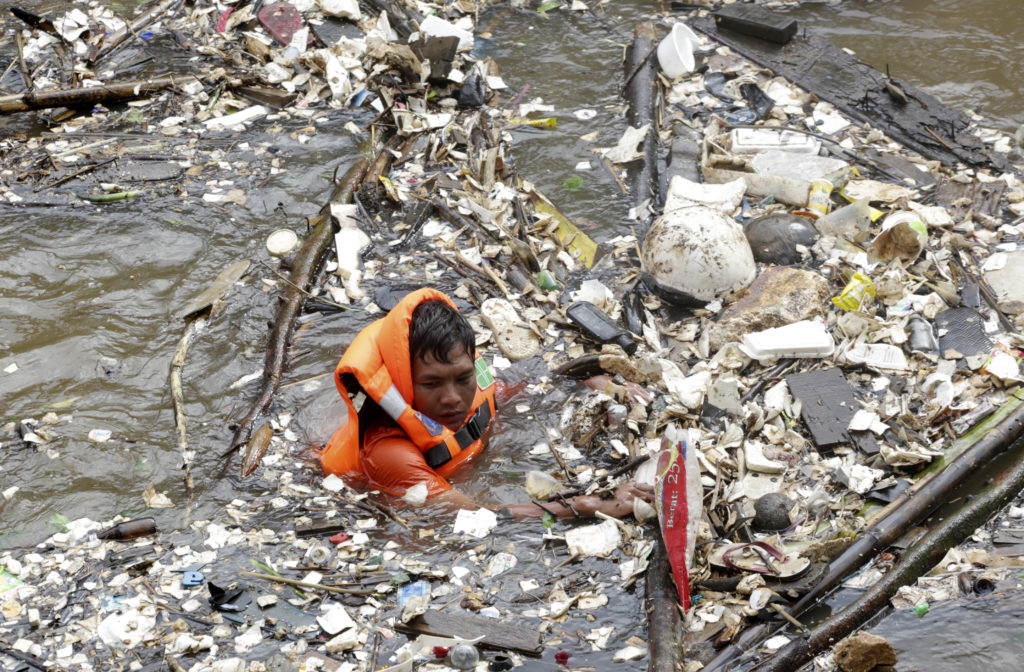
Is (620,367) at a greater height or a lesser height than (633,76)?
lesser

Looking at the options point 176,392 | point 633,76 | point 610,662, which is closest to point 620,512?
point 610,662

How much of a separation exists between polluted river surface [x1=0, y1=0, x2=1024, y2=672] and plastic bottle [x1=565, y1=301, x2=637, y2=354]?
464 millimetres

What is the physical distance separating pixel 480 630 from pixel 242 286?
135 inches

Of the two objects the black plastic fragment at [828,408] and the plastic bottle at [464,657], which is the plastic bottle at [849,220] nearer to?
the black plastic fragment at [828,408]

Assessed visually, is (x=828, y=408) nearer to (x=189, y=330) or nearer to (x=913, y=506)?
(x=913, y=506)

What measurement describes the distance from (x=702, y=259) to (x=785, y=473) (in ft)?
5.27

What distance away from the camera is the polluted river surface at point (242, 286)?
4.52m

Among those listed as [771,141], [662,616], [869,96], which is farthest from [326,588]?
[869,96]

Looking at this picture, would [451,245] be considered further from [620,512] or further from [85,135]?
[85,135]

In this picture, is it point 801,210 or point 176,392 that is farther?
point 801,210

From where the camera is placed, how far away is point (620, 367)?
5051mm

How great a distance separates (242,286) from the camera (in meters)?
6.03

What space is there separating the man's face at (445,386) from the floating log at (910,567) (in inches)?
70.9

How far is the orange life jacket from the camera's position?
403 centimetres
